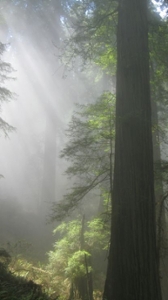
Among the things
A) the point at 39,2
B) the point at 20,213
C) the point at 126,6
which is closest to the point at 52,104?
the point at 39,2

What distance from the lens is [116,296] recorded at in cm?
374

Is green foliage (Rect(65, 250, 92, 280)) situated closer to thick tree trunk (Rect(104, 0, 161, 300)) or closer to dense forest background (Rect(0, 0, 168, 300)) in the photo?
dense forest background (Rect(0, 0, 168, 300))

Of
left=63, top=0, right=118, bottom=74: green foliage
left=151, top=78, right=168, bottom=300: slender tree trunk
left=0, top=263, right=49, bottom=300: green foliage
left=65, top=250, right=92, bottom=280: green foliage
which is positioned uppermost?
left=63, top=0, right=118, bottom=74: green foliage

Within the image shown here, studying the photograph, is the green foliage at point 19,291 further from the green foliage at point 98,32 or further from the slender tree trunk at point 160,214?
the green foliage at point 98,32

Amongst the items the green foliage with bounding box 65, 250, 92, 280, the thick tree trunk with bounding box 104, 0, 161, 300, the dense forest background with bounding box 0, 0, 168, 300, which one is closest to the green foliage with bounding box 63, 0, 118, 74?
the dense forest background with bounding box 0, 0, 168, 300

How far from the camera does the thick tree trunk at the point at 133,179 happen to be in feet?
12.3

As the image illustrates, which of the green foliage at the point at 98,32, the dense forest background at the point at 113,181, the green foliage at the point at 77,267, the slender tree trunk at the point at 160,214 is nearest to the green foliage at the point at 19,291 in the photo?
the dense forest background at the point at 113,181

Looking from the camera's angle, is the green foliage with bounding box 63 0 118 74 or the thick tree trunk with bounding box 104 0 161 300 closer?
the thick tree trunk with bounding box 104 0 161 300

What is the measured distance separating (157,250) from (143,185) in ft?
3.64

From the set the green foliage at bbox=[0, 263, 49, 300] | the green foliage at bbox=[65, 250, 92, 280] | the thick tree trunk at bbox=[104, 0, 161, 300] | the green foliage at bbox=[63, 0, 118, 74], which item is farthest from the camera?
the green foliage at bbox=[63, 0, 118, 74]

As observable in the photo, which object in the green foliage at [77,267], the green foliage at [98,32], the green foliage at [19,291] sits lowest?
the green foliage at [19,291]

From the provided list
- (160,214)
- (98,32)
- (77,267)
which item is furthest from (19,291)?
(98,32)

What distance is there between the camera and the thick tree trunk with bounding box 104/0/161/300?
147 inches

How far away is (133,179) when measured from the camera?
167 inches
